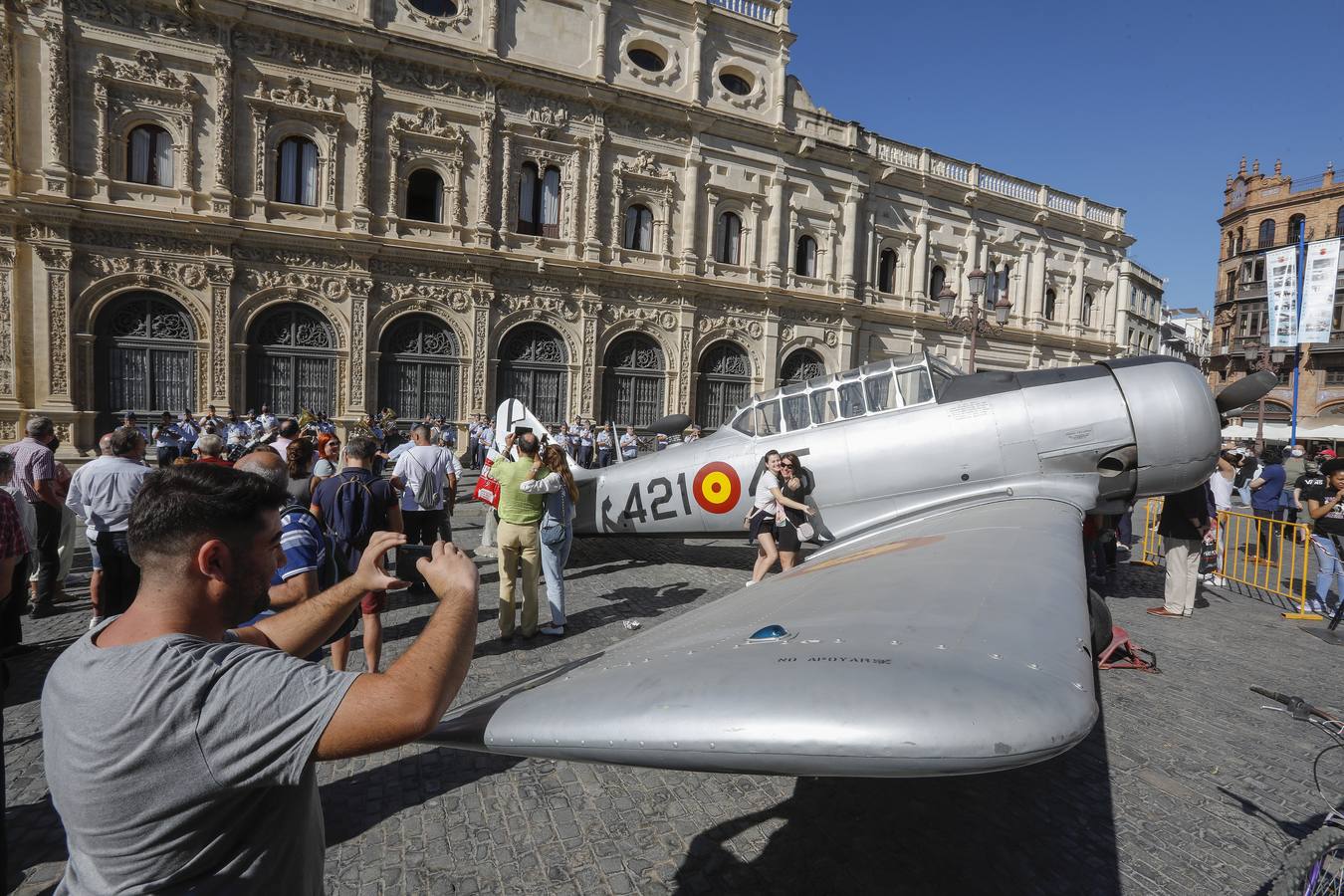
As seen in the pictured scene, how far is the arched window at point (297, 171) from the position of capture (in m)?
18.5

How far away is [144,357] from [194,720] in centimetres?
2116

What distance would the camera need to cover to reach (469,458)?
2005 centimetres

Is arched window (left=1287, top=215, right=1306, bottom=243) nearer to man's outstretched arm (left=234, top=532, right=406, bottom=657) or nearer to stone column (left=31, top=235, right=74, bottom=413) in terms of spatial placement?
man's outstretched arm (left=234, top=532, right=406, bottom=657)

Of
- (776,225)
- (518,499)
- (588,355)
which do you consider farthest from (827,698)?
(776,225)

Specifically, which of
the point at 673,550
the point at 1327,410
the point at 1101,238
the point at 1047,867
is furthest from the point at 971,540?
the point at 1327,410

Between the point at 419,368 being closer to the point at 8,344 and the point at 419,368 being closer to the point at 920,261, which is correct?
the point at 8,344

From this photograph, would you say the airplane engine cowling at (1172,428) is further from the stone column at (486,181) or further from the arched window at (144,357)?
the arched window at (144,357)

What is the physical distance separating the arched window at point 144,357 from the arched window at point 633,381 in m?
12.1

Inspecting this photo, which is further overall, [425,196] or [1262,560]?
[425,196]

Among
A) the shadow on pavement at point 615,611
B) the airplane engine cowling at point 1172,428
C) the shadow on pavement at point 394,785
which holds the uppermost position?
the airplane engine cowling at point 1172,428

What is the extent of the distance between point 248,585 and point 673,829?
2725 mm

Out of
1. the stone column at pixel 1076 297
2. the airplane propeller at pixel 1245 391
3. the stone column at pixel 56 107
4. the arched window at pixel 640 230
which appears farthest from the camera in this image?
the stone column at pixel 1076 297

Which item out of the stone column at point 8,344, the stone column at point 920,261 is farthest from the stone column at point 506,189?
the stone column at point 920,261

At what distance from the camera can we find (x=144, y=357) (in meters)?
17.4
